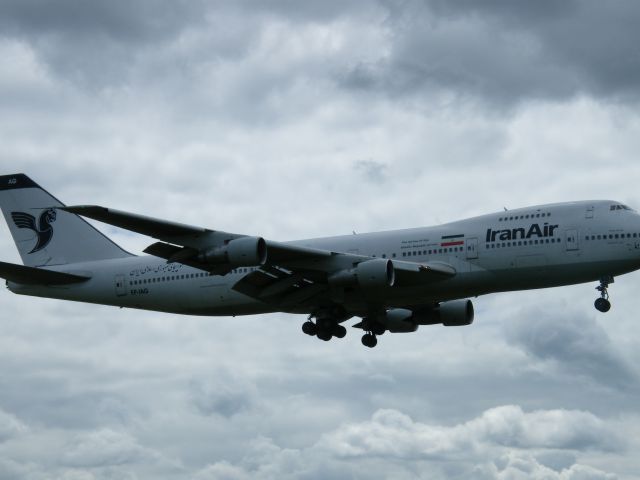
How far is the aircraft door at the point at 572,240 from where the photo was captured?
4466 cm

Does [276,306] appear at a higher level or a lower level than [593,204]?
lower

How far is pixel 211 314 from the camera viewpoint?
52.0 meters

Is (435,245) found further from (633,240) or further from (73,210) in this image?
(73,210)

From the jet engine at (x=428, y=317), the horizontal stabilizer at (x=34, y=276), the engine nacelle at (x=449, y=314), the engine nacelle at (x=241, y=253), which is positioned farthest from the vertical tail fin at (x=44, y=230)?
the engine nacelle at (x=449, y=314)

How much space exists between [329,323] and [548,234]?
11.7 m

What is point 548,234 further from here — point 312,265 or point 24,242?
point 24,242

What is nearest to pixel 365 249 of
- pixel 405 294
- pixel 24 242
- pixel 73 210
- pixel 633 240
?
pixel 405 294

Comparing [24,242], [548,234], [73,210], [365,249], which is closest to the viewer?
[73,210]

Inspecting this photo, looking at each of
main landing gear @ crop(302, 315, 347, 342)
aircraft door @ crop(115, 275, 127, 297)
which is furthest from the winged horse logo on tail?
main landing gear @ crop(302, 315, 347, 342)

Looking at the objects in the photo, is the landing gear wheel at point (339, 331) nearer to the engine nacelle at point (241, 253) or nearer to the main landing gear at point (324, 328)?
the main landing gear at point (324, 328)

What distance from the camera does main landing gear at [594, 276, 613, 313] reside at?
45.1 meters

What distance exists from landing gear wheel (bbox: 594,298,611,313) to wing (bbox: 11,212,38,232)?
31.5 meters

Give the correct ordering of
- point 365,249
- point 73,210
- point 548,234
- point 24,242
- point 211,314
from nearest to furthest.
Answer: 1. point 73,210
2. point 548,234
3. point 365,249
4. point 211,314
5. point 24,242

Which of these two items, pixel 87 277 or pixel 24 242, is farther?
pixel 24 242
